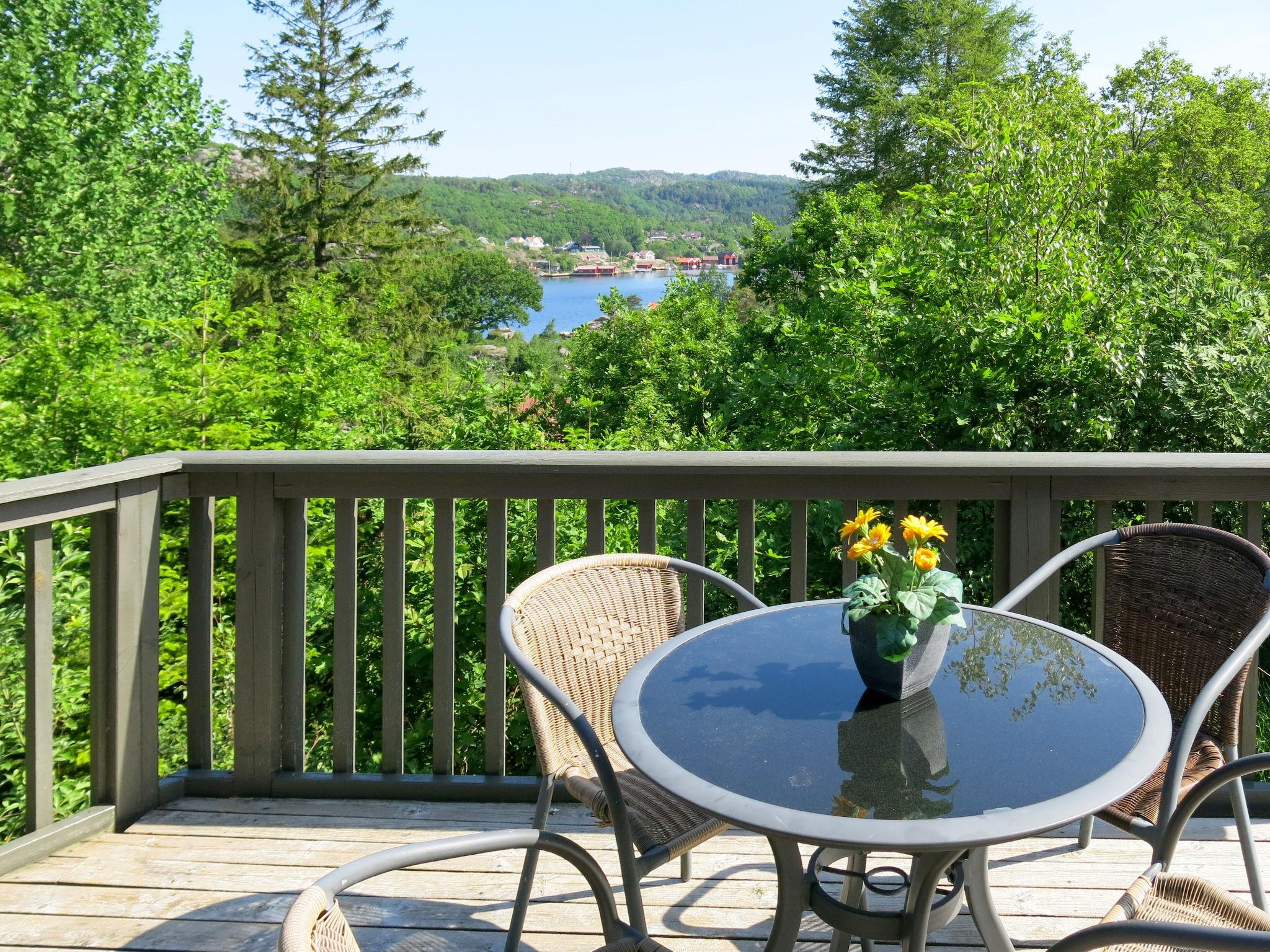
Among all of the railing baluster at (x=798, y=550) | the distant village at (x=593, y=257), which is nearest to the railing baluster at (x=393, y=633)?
the railing baluster at (x=798, y=550)

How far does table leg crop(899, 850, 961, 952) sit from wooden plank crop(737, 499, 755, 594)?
126cm

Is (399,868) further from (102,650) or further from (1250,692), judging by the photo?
(1250,692)

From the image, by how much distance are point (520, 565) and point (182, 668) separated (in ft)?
6.46

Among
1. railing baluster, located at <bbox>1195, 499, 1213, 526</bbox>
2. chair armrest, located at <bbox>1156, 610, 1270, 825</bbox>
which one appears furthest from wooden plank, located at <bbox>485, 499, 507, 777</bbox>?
railing baluster, located at <bbox>1195, 499, 1213, 526</bbox>

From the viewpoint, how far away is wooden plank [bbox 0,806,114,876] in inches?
96.7

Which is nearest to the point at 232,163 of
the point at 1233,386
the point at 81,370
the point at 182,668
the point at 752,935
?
the point at 81,370

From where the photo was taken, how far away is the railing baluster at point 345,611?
2830mm

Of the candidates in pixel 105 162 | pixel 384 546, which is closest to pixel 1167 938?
pixel 384 546

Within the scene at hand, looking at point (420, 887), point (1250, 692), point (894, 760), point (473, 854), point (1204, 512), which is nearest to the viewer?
point (473, 854)

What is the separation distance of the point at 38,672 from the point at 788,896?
1.96m

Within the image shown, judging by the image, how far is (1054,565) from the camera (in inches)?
93.4

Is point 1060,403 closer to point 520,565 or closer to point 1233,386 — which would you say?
point 1233,386

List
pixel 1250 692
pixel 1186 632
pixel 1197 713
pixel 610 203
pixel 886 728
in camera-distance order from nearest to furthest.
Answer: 1. pixel 886 728
2. pixel 1197 713
3. pixel 1186 632
4. pixel 1250 692
5. pixel 610 203

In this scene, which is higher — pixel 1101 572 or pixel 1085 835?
pixel 1101 572
